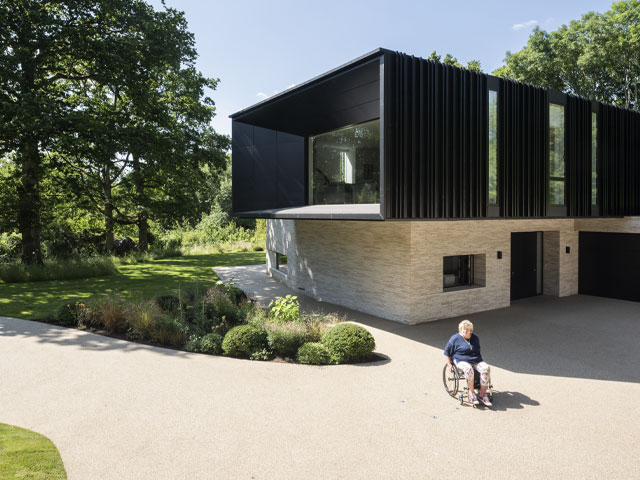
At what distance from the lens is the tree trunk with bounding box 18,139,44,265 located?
14.4 meters

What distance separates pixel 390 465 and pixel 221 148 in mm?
24026

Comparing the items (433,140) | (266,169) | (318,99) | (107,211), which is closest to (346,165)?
(318,99)

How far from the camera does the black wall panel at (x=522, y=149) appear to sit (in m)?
9.41

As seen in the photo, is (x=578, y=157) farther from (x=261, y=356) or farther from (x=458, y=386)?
(x=261, y=356)

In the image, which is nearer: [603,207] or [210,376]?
[210,376]

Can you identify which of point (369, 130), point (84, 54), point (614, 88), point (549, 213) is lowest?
point (549, 213)

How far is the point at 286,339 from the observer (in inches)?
290

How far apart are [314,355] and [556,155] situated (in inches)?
353

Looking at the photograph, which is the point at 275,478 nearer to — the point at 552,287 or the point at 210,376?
the point at 210,376

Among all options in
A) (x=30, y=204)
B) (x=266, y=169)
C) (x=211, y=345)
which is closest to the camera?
(x=211, y=345)

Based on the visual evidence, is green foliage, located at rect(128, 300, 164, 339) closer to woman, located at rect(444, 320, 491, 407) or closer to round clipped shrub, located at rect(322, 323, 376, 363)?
round clipped shrub, located at rect(322, 323, 376, 363)

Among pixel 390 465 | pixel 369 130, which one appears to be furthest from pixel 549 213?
pixel 390 465

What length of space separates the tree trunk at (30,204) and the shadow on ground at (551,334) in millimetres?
10177

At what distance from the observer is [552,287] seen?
1329 cm
